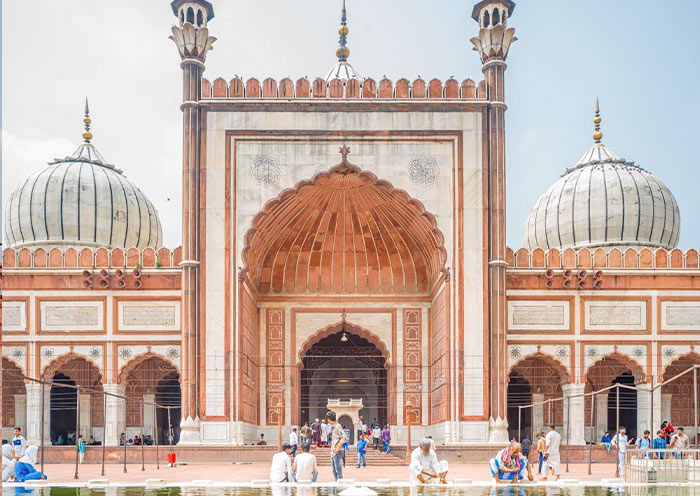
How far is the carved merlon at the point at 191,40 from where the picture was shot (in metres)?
18.5

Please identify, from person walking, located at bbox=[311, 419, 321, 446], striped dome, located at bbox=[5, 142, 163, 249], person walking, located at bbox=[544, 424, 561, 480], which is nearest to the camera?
person walking, located at bbox=[544, 424, 561, 480]

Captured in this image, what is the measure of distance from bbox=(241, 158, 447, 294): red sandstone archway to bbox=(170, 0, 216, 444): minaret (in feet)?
3.73

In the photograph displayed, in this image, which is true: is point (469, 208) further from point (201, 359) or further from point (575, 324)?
point (201, 359)

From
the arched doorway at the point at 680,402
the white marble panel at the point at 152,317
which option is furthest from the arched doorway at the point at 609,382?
the white marble panel at the point at 152,317

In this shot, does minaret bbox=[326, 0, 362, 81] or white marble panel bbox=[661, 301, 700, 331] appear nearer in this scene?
white marble panel bbox=[661, 301, 700, 331]

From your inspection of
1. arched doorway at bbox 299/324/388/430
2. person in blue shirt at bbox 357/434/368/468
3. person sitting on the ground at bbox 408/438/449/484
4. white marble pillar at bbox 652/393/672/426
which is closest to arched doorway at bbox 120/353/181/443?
arched doorway at bbox 299/324/388/430

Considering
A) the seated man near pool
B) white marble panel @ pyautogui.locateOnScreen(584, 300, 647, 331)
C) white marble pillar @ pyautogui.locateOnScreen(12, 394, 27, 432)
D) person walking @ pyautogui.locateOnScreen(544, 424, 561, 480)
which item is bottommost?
white marble pillar @ pyautogui.locateOnScreen(12, 394, 27, 432)

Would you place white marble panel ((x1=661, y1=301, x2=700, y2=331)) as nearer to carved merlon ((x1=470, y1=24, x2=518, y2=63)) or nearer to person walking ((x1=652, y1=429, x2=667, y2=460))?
person walking ((x1=652, y1=429, x2=667, y2=460))

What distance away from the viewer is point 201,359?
1775 cm

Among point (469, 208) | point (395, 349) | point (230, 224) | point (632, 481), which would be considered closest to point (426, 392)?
point (395, 349)

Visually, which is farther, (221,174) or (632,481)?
(221,174)

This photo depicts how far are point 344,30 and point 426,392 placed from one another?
1004cm

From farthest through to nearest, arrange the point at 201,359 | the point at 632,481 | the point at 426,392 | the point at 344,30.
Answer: the point at 344,30
the point at 426,392
the point at 201,359
the point at 632,481

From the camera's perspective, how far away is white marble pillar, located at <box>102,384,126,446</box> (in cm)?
1842
